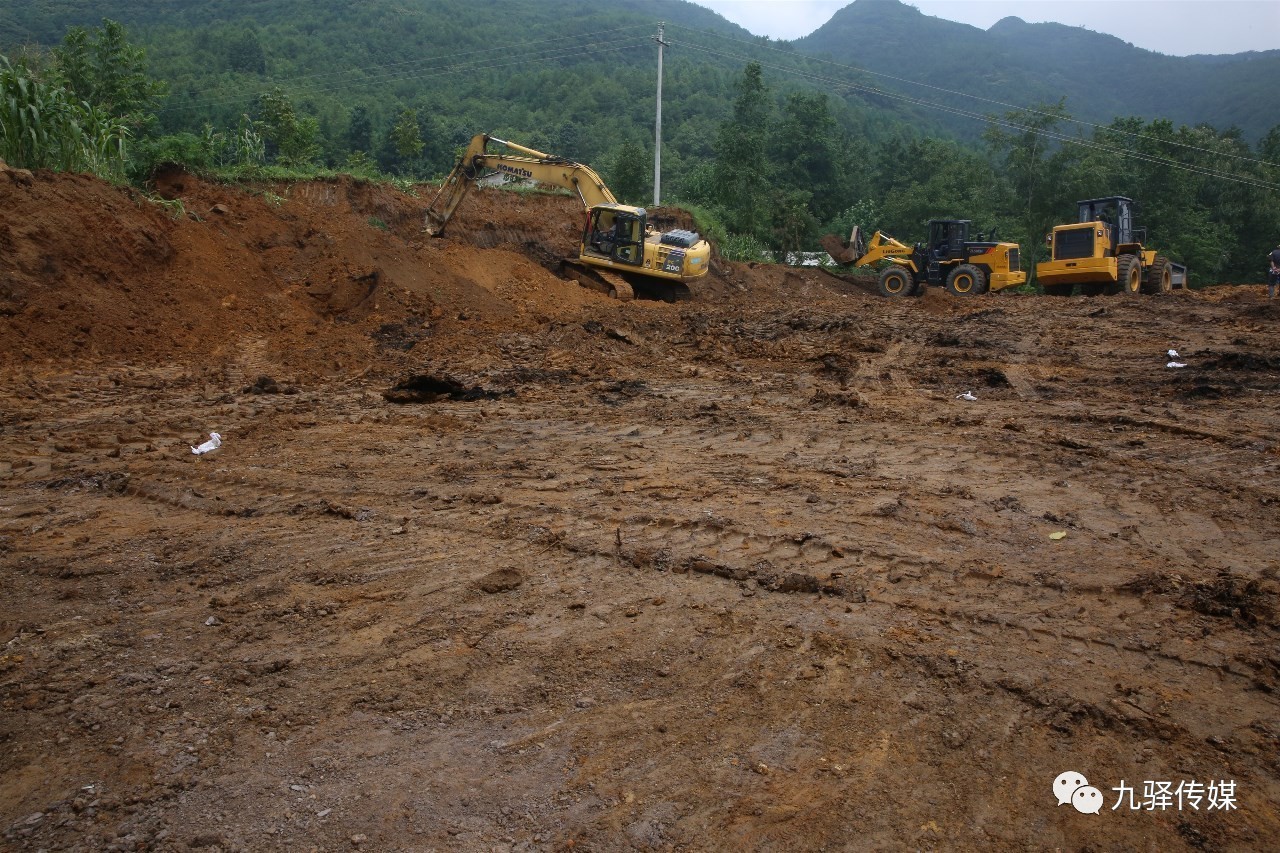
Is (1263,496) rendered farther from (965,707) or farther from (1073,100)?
(1073,100)

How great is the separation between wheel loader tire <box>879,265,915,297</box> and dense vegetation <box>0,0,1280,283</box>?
22.5 ft

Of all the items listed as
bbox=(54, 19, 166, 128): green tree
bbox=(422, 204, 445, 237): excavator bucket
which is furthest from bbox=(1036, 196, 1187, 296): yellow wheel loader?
bbox=(54, 19, 166, 128): green tree

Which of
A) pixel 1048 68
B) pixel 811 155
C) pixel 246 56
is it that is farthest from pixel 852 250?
pixel 1048 68

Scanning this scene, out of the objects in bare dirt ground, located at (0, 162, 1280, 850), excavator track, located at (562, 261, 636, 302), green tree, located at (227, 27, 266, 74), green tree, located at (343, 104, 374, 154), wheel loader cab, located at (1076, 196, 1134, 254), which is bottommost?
bare dirt ground, located at (0, 162, 1280, 850)

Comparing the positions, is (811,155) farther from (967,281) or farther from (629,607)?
(629,607)

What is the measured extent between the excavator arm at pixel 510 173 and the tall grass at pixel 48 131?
18.8 feet

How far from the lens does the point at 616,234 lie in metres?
17.5

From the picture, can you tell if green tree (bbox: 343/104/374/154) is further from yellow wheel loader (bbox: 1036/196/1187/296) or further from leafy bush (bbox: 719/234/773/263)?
yellow wheel loader (bbox: 1036/196/1187/296)

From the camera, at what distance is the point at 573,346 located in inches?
469

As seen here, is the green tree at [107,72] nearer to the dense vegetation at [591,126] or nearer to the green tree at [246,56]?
the dense vegetation at [591,126]

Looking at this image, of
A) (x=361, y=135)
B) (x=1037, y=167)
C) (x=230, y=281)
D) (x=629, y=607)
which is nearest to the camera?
(x=629, y=607)

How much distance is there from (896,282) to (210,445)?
18246 mm

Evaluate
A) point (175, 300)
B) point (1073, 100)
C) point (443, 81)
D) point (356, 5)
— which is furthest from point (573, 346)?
point (1073, 100)

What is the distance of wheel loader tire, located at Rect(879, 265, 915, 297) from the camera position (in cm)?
2170
